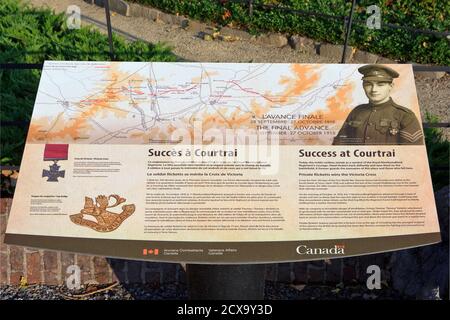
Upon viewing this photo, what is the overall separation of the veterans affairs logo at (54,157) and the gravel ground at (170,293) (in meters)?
1.33

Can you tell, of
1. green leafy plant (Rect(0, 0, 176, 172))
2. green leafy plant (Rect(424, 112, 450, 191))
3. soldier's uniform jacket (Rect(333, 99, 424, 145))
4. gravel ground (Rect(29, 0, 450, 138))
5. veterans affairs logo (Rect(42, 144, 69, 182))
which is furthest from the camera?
gravel ground (Rect(29, 0, 450, 138))

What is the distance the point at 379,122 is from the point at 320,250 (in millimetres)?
793

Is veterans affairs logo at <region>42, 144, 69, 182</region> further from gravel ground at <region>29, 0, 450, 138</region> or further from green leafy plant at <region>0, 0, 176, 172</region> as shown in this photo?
gravel ground at <region>29, 0, 450, 138</region>

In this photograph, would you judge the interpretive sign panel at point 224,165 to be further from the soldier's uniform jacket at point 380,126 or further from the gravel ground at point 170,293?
the gravel ground at point 170,293

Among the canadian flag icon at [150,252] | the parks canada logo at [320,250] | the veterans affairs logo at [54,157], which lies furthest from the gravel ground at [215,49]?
the canadian flag icon at [150,252]

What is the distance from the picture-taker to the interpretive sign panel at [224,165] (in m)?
2.65

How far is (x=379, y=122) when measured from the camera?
2.98m

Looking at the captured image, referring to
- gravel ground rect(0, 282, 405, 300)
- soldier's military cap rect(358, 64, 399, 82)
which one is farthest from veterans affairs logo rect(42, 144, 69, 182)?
soldier's military cap rect(358, 64, 399, 82)

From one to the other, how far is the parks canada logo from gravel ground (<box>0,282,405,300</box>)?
1284 millimetres

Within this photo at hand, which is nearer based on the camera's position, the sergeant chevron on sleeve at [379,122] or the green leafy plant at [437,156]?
the sergeant chevron on sleeve at [379,122]

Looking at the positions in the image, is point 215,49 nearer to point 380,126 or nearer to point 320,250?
point 380,126

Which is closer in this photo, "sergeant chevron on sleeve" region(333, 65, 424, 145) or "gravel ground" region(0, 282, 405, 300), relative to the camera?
"sergeant chevron on sleeve" region(333, 65, 424, 145)

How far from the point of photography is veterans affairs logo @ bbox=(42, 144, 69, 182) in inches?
109

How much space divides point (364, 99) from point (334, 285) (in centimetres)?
146
